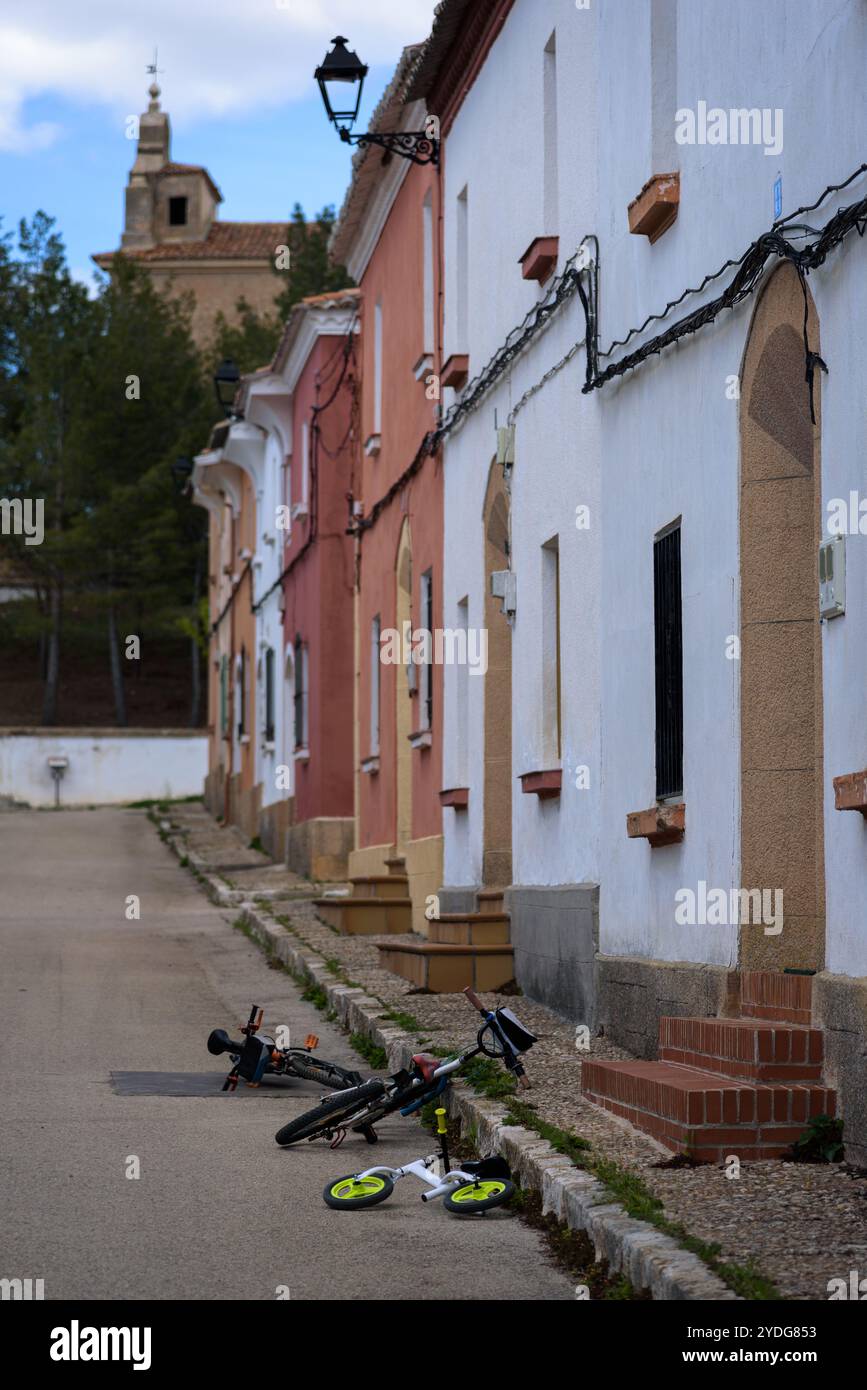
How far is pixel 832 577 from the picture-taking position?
24.8 ft

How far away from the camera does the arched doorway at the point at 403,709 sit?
1958 centimetres

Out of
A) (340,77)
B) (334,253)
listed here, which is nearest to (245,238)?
(334,253)

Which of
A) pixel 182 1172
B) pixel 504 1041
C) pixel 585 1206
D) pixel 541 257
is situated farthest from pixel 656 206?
pixel 585 1206

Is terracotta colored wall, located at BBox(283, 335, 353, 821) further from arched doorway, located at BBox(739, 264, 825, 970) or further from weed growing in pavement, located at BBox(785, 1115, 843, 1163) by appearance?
weed growing in pavement, located at BBox(785, 1115, 843, 1163)

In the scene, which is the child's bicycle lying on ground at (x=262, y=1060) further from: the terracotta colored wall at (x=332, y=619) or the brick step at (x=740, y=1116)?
the terracotta colored wall at (x=332, y=619)

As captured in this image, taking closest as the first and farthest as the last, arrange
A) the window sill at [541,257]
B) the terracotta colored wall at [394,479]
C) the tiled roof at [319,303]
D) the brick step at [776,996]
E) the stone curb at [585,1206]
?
1. the stone curb at [585,1206]
2. the brick step at [776,996]
3. the window sill at [541,257]
4. the terracotta colored wall at [394,479]
5. the tiled roof at [319,303]

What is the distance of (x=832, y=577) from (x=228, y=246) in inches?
2485

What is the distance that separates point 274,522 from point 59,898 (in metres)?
9.20

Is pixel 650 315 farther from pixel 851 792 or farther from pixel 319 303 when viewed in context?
pixel 319 303

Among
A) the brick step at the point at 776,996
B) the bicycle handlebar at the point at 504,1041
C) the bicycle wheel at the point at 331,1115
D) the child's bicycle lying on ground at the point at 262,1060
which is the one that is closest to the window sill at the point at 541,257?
the child's bicycle lying on ground at the point at 262,1060

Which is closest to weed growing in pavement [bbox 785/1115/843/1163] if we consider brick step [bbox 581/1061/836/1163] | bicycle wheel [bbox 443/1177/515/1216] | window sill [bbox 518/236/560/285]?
brick step [bbox 581/1061/836/1163]

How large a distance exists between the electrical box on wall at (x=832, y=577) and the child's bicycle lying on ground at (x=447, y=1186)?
2436mm

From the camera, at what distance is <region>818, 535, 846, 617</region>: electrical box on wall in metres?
7.46

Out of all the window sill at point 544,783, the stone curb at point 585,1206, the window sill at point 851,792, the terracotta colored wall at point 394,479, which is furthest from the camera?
the terracotta colored wall at point 394,479
